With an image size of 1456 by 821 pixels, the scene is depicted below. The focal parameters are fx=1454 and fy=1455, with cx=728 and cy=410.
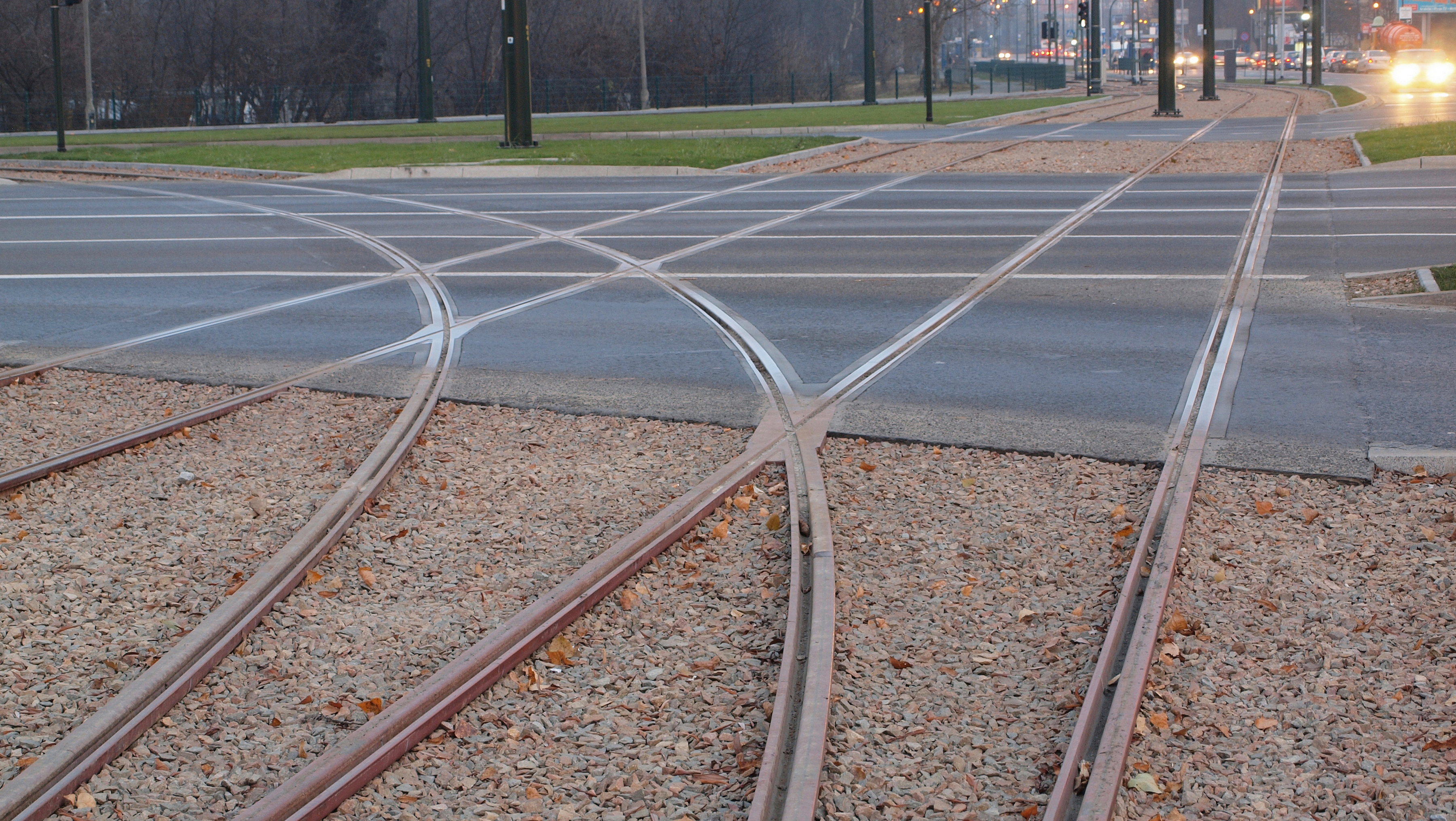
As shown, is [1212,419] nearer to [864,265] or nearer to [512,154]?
[864,265]

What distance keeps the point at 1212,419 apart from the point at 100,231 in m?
15.9

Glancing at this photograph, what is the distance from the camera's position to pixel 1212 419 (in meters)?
8.14

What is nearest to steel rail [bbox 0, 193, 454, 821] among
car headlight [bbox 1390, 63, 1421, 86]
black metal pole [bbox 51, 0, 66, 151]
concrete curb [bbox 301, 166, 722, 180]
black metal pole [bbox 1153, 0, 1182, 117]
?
concrete curb [bbox 301, 166, 722, 180]

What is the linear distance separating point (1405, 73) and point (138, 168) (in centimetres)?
6999

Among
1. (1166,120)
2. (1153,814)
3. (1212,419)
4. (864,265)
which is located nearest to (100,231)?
(864,265)

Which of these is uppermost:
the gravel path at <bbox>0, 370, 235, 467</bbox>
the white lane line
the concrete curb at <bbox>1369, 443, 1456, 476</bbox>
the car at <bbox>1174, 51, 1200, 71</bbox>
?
the car at <bbox>1174, 51, 1200, 71</bbox>

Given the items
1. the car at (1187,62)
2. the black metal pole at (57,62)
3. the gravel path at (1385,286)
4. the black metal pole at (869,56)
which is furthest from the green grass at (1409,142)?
the car at (1187,62)

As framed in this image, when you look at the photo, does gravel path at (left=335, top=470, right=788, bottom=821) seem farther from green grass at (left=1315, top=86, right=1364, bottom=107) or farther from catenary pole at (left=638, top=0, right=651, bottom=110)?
catenary pole at (left=638, top=0, right=651, bottom=110)

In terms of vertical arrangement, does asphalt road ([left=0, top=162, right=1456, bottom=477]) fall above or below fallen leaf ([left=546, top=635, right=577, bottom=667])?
above

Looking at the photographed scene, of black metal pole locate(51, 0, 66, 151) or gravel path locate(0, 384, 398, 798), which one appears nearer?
gravel path locate(0, 384, 398, 798)

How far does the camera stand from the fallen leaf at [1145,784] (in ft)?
13.7

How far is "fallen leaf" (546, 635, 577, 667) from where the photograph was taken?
5145 millimetres

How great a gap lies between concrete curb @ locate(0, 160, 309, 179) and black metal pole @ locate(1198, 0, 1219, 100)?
116 ft

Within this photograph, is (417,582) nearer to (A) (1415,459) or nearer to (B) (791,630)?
(B) (791,630)
